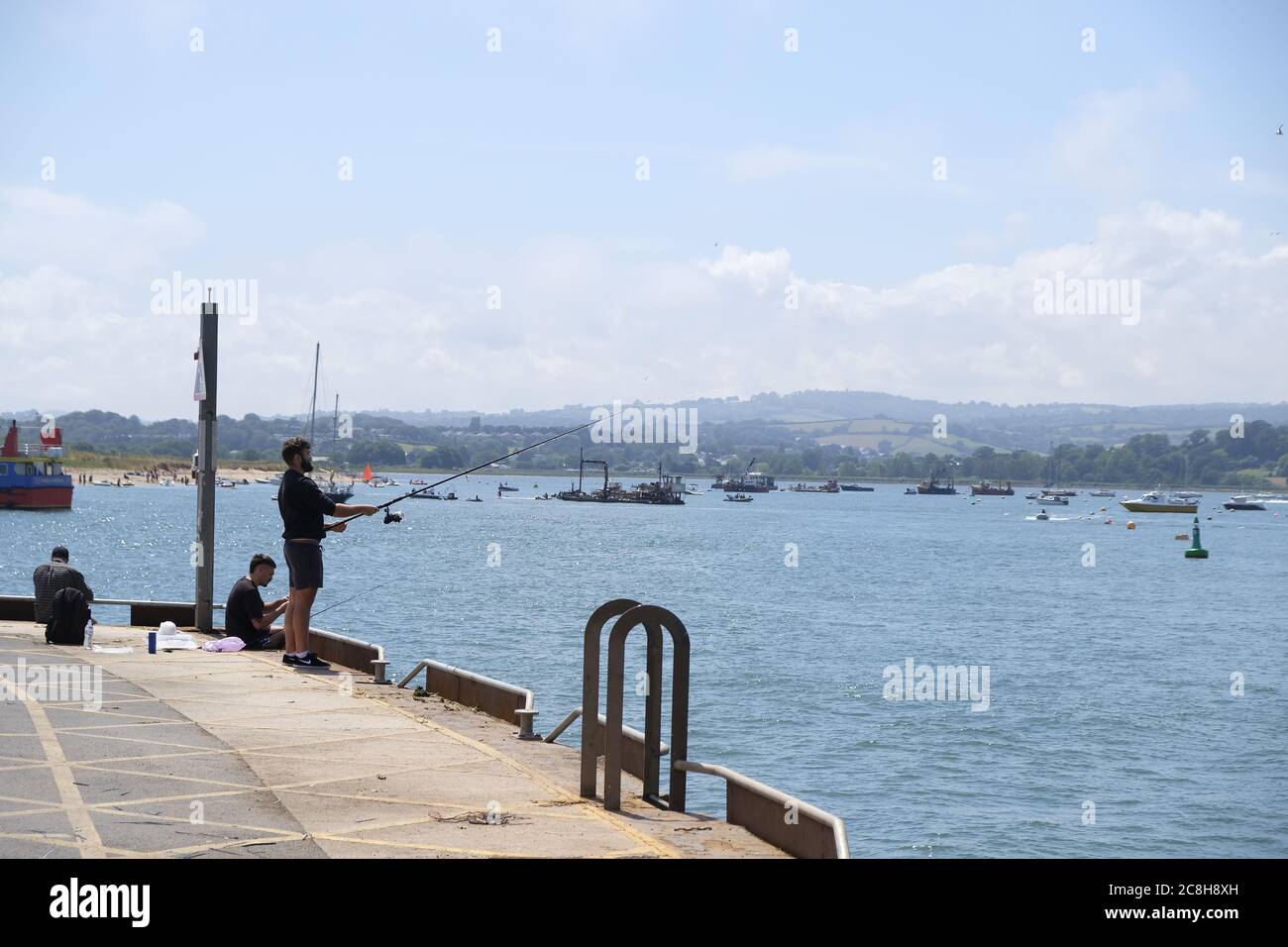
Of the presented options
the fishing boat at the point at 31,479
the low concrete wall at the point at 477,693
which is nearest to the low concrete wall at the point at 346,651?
the low concrete wall at the point at 477,693

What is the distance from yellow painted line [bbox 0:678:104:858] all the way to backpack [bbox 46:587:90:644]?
119 inches

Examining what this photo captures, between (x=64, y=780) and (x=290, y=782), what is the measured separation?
4.61 ft

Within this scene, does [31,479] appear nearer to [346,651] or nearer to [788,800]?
[346,651]

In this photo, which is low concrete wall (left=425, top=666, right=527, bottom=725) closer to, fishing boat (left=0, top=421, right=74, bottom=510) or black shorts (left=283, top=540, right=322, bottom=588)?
black shorts (left=283, top=540, right=322, bottom=588)

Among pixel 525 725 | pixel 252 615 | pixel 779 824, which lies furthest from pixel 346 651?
pixel 779 824

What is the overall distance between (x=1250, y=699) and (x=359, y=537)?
103860mm

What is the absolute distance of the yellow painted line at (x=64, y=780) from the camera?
7.66m

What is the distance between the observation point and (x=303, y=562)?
1398 centimetres

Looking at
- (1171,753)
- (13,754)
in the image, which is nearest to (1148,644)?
(1171,753)

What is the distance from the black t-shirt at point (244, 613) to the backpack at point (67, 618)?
154 centimetres

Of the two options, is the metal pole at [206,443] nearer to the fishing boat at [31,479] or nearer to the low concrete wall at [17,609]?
the low concrete wall at [17,609]

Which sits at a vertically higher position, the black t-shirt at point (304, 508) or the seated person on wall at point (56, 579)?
the black t-shirt at point (304, 508)

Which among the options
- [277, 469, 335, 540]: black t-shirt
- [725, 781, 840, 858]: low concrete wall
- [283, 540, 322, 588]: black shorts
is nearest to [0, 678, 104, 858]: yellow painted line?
[283, 540, 322, 588]: black shorts
